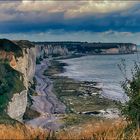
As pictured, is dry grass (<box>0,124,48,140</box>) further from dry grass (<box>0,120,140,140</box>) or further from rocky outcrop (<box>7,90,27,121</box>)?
rocky outcrop (<box>7,90,27,121</box>)

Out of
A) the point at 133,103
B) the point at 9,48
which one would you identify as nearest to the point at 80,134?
the point at 133,103

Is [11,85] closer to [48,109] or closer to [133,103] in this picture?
[48,109]

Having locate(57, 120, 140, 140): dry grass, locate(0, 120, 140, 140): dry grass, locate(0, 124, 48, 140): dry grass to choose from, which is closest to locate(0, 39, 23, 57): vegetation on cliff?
locate(57, 120, 140, 140): dry grass

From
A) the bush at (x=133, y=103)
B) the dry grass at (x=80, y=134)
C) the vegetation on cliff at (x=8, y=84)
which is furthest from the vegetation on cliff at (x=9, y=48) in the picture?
the dry grass at (x=80, y=134)

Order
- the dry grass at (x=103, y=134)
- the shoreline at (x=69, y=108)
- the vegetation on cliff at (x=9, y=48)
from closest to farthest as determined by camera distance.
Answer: the dry grass at (x=103, y=134), the shoreline at (x=69, y=108), the vegetation on cliff at (x=9, y=48)

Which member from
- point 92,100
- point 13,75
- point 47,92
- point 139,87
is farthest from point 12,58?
point 139,87

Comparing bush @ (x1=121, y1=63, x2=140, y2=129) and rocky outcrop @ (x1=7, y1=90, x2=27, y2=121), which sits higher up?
bush @ (x1=121, y1=63, x2=140, y2=129)

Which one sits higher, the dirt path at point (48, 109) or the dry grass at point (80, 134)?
the dry grass at point (80, 134)

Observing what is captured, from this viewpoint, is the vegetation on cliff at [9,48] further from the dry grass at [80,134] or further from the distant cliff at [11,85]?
the dry grass at [80,134]

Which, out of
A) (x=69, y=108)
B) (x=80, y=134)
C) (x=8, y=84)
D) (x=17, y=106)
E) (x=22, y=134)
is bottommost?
(x=69, y=108)

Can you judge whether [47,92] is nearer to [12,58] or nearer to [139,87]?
[12,58]

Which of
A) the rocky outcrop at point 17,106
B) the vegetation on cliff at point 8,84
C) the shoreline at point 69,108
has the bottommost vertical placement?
the shoreline at point 69,108
